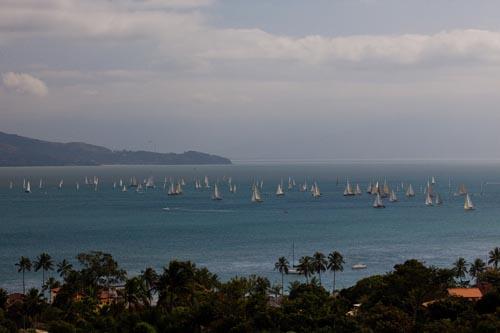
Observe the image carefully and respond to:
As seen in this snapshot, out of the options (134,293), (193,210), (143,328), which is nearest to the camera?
(143,328)

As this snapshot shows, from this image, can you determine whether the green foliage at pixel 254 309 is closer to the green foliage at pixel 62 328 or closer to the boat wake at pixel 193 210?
the green foliage at pixel 62 328

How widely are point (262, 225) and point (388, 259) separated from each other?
1903 inches

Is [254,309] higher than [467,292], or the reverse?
[254,309]

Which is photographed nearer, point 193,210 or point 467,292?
point 467,292

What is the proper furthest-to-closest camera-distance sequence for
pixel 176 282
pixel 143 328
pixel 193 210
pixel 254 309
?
pixel 193 210 → pixel 176 282 → pixel 254 309 → pixel 143 328

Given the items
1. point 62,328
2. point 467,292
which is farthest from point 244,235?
point 62,328

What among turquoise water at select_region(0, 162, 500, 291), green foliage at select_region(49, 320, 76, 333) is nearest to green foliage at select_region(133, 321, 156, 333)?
green foliage at select_region(49, 320, 76, 333)

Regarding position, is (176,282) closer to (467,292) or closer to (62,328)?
(62,328)

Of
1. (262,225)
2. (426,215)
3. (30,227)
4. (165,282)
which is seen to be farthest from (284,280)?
(426,215)

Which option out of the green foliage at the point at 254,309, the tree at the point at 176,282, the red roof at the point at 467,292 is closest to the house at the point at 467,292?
the red roof at the point at 467,292

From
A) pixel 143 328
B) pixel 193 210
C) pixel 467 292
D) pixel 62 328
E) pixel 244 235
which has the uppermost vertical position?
pixel 467 292

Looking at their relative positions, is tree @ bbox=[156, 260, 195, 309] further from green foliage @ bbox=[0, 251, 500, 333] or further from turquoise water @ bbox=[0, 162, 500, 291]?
turquoise water @ bbox=[0, 162, 500, 291]

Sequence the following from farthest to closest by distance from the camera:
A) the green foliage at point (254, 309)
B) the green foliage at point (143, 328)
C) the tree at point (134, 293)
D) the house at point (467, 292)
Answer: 1. the house at point (467, 292)
2. the tree at point (134, 293)
3. the green foliage at point (143, 328)
4. the green foliage at point (254, 309)

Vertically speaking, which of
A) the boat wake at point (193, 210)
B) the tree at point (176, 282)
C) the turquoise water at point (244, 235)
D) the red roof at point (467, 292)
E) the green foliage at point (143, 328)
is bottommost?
the turquoise water at point (244, 235)
